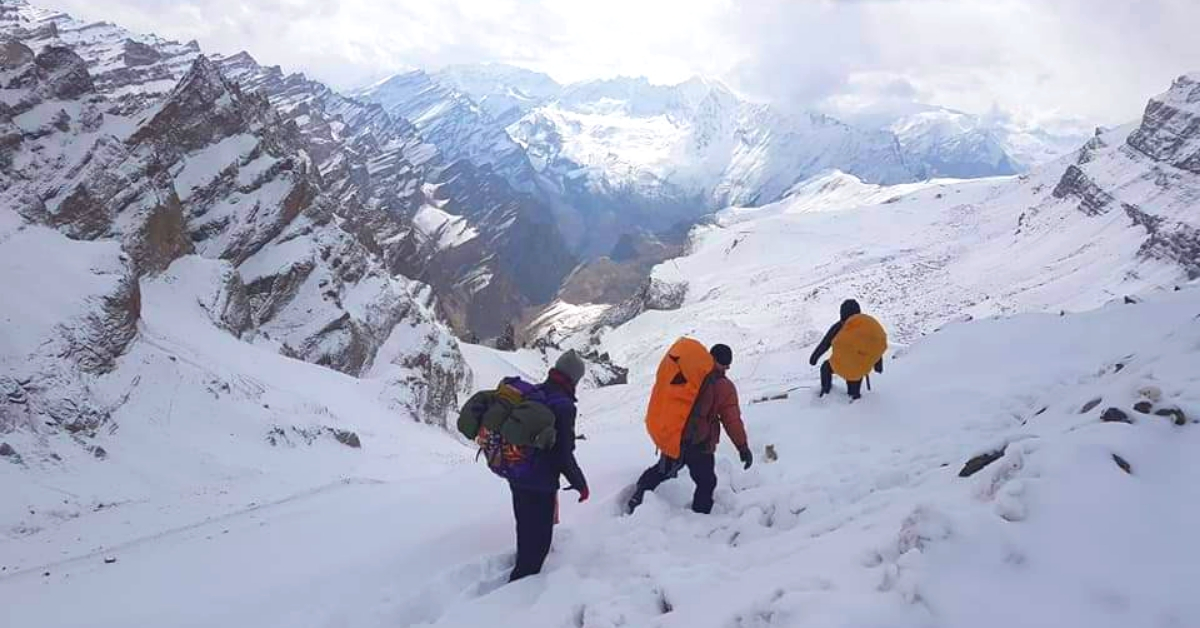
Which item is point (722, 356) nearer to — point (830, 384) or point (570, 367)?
point (570, 367)

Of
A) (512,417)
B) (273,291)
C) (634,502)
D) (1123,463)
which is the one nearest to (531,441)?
(512,417)

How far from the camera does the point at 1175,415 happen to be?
20.1 ft

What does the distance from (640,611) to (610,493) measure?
358 cm

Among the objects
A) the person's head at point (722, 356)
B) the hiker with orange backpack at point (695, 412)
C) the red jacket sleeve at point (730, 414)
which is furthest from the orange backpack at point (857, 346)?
the red jacket sleeve at point (730, 414)

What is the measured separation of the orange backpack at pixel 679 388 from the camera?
8562mm

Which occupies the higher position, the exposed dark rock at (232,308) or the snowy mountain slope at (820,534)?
the exposed dark rock at (232,308)

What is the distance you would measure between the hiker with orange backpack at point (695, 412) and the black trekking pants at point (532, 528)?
1.70 metres

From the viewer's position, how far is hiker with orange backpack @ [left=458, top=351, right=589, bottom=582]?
705cm

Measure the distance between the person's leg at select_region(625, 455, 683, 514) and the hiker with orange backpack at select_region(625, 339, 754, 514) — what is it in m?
0.36

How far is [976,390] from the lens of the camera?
41.5ft

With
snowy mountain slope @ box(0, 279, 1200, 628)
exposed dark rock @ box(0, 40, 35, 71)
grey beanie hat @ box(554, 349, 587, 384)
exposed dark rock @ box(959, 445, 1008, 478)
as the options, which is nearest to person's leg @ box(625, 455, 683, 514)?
snowy mountain slope @ box(0, 279, 1200, 628)

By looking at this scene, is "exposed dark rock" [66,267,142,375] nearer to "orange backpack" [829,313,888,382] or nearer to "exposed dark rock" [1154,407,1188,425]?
"orange backpack" [829,313,888,382]

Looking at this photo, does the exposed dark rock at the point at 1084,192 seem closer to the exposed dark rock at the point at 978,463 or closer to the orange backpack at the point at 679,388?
the exposed dark rock at the point at 978,463

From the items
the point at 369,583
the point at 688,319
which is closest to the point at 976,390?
the point at 369,583
